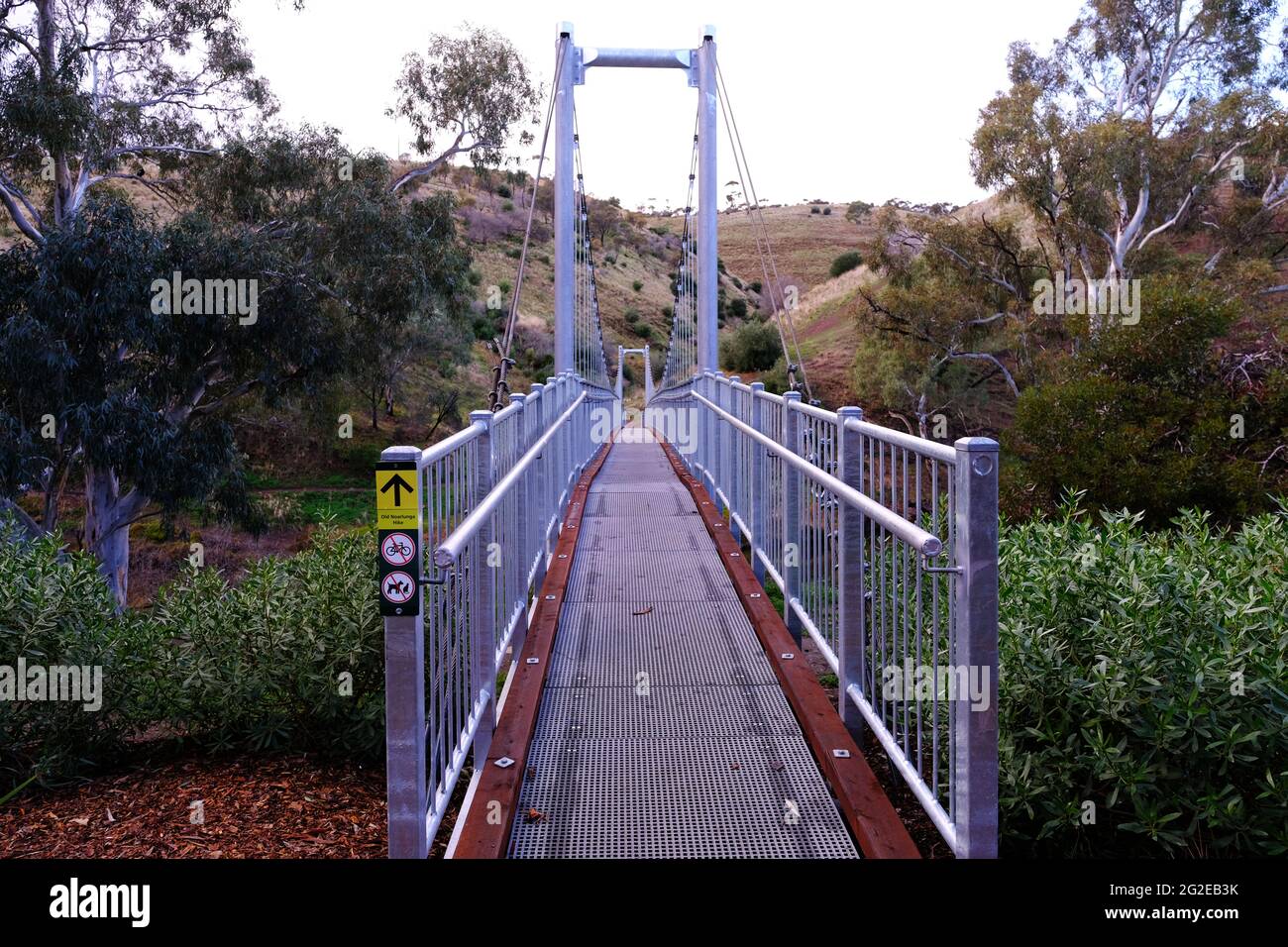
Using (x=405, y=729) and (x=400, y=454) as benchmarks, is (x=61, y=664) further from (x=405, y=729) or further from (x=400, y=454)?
(x=400, y=454)

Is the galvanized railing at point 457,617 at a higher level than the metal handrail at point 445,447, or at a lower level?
lower

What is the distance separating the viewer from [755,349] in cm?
3938

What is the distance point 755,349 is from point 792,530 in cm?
3470

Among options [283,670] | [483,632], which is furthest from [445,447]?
[283,670]

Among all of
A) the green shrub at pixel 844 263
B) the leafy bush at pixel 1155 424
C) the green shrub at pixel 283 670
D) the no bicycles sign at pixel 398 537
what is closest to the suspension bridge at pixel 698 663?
the no bicycles sign at pixel 398 537

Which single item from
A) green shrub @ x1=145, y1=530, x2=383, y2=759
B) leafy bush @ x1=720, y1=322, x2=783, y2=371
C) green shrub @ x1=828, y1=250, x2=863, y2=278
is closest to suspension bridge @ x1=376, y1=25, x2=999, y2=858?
green shrub @ x1=145, y1=530, x2=383, y2=759

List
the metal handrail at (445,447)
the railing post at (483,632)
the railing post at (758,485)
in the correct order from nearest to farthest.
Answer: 1. the metal handrail at (445,447)
2. the railing post at (483,632)
3. the railing post at (758,485)

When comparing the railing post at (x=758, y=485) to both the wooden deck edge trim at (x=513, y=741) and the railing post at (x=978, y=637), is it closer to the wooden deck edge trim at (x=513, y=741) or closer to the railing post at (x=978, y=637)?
the wooden deck edge trim at (x=513, y=741)

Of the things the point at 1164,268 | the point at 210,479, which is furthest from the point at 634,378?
the point at 210,479

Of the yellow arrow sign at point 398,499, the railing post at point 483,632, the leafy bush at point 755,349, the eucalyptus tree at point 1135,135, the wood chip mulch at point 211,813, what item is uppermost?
the eucalyptus tree at point 1135,135

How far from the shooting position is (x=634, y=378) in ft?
173

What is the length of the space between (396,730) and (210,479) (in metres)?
14.0

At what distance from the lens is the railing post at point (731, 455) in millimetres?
7605
